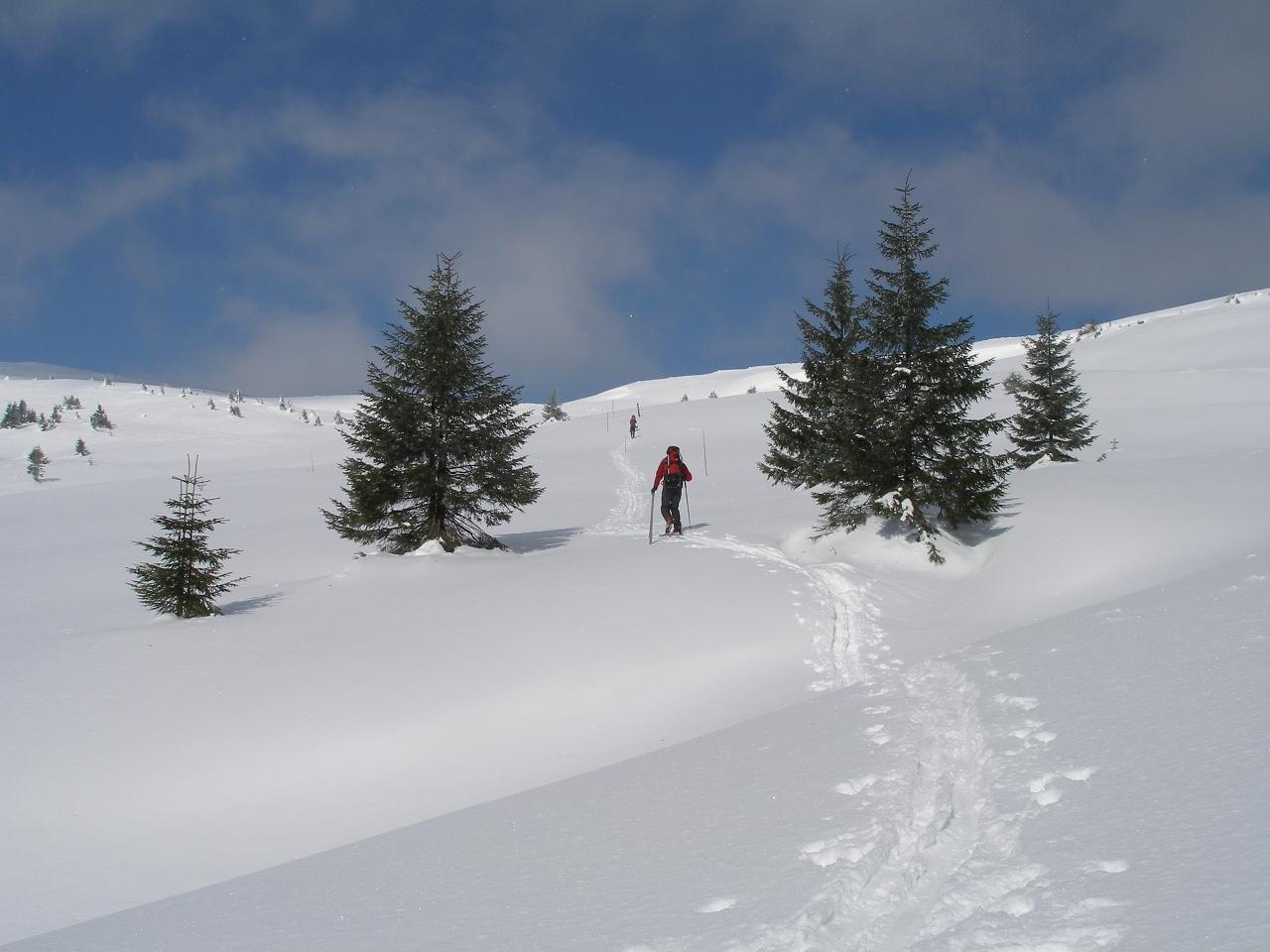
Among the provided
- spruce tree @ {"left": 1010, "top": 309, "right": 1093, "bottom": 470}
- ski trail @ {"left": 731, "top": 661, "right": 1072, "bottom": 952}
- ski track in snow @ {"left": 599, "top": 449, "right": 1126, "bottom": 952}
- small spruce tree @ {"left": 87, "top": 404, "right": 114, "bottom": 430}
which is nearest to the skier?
ski track in snow @ {"left": 599, "top": 449, "right": 1126, "bottom": 952}

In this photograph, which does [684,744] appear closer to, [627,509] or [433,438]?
[433,438]

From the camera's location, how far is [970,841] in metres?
4.25

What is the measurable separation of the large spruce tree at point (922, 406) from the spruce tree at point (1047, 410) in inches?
469

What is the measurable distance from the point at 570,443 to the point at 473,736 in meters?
42.3

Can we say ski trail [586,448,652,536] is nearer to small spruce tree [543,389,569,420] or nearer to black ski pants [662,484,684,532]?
black ski pants [662,484,684,532]

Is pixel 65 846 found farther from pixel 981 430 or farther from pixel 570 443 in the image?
pixel 570 443

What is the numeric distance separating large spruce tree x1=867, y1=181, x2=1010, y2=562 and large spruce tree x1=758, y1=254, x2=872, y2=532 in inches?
18.1

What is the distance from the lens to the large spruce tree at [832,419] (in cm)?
1520

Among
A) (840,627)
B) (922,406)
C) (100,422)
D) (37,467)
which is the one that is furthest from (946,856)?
(100,422)

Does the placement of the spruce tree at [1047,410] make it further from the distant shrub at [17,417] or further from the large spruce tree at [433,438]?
the distant shrub at [17,417]

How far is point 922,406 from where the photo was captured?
14.8 meters

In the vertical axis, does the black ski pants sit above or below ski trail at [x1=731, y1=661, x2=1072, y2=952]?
above

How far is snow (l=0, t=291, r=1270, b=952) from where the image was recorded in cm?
387

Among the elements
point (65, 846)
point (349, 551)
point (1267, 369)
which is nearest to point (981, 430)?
point (65, 846)
